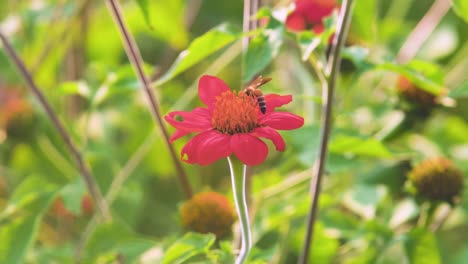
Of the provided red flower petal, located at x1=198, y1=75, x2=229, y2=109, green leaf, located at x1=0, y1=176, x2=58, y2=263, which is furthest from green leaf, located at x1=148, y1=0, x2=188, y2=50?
red flower petal, located at x1=198, y1=75, x2=229, y2=109

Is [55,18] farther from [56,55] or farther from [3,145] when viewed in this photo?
[3,145]

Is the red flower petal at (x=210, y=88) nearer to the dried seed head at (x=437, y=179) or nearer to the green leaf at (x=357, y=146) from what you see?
the green leaf at (x=357, y=146)

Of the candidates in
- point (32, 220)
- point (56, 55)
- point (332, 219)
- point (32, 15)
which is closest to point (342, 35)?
point (332, 219)

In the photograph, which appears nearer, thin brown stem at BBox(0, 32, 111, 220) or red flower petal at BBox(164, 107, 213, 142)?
red flower petal at BBox(164, 107, 213, 142)

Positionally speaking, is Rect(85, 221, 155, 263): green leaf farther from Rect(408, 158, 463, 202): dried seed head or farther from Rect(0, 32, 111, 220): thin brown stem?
Rect(408, 158, 463, 202): dried seed head

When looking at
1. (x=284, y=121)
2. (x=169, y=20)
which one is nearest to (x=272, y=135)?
(x=284, y=121)

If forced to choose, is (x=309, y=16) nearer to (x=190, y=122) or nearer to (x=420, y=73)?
(x=420, y=73)
